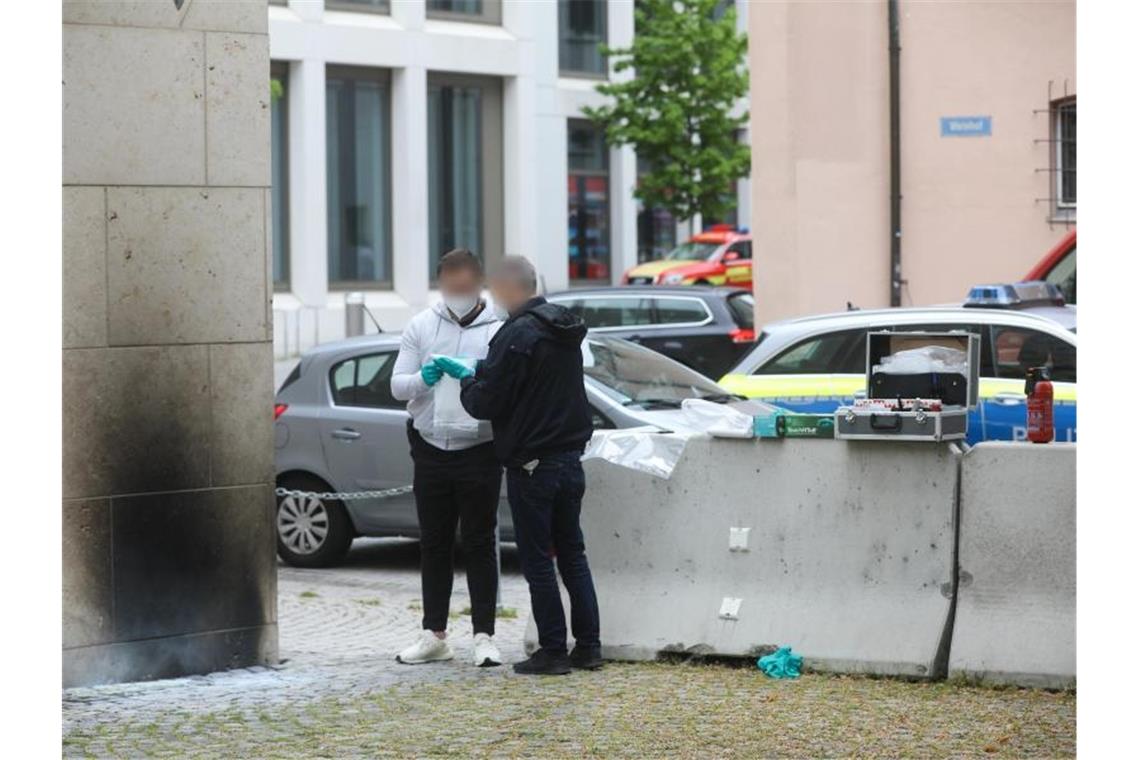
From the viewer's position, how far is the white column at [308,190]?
36.5 m

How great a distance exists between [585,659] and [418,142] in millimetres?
30509

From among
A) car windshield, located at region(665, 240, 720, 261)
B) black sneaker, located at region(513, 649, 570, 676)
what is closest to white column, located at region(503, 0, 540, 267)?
car windshield, located at region(665, 240, 720, 261)

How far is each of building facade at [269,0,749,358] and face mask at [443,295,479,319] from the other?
2677 cm

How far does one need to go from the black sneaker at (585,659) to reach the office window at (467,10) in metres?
30.5

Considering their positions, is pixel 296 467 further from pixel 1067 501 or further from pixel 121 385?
pixel 1067 501

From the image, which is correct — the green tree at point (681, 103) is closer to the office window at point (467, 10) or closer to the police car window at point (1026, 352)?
the office window at point (467, 10)

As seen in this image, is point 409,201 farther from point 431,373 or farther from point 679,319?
point 431,373

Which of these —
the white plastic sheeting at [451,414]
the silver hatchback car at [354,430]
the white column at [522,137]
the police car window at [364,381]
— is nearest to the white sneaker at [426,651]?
the white plastic sheeting at [451,414]

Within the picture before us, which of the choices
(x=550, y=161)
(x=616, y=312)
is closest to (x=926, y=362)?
(x=616, y=312)

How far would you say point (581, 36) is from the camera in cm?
4322

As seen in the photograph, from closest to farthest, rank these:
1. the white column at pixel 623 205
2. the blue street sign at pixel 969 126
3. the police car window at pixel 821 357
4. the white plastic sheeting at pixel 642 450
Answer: the white plastic sheeting at pixel 642 450 < the police car window at pixel 821 357 < the blue street sign at pixel 969 126 < the white column at pixel 623 205

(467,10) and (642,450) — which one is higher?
(467,10)

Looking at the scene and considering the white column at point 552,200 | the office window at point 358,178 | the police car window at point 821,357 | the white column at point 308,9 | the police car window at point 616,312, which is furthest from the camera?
the white column at point 552,200
